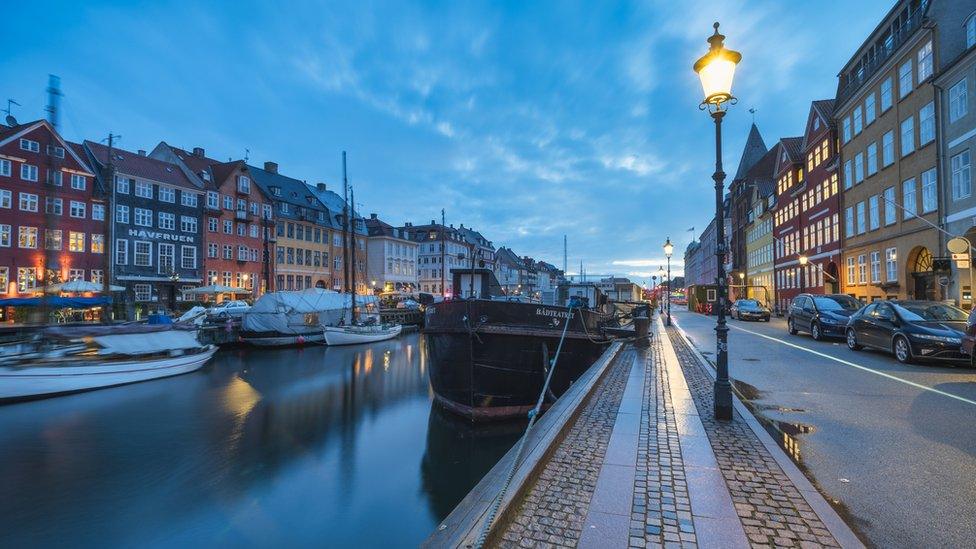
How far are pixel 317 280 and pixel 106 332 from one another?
126ft

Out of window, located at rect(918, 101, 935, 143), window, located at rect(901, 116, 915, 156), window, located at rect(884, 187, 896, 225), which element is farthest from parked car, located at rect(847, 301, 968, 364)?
window, located at rect(884, 187, 896, 225)

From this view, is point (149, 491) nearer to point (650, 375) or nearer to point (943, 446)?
point (650, 375)

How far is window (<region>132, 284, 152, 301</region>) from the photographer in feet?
136

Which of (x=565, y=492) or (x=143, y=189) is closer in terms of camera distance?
(x=565, y=492)

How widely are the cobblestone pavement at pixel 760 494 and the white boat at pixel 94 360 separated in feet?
73.3

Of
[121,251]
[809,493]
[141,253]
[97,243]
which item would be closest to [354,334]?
[141,253]

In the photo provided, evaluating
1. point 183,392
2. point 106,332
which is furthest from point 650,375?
point 106,332

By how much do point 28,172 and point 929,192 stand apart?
2248 inches

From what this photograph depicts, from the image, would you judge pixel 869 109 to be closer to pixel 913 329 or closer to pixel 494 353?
pixel 913 329

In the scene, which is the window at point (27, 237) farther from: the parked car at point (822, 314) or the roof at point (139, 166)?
the parked car at point (822, 314)

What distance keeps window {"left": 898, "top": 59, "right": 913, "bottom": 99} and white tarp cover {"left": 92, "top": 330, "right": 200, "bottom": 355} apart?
1548 inches

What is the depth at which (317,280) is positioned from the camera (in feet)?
194

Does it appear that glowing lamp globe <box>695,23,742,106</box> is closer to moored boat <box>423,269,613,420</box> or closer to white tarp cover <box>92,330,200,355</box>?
moored boat <box>423,269,613,420</box>

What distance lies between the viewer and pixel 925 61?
23.7 metres
